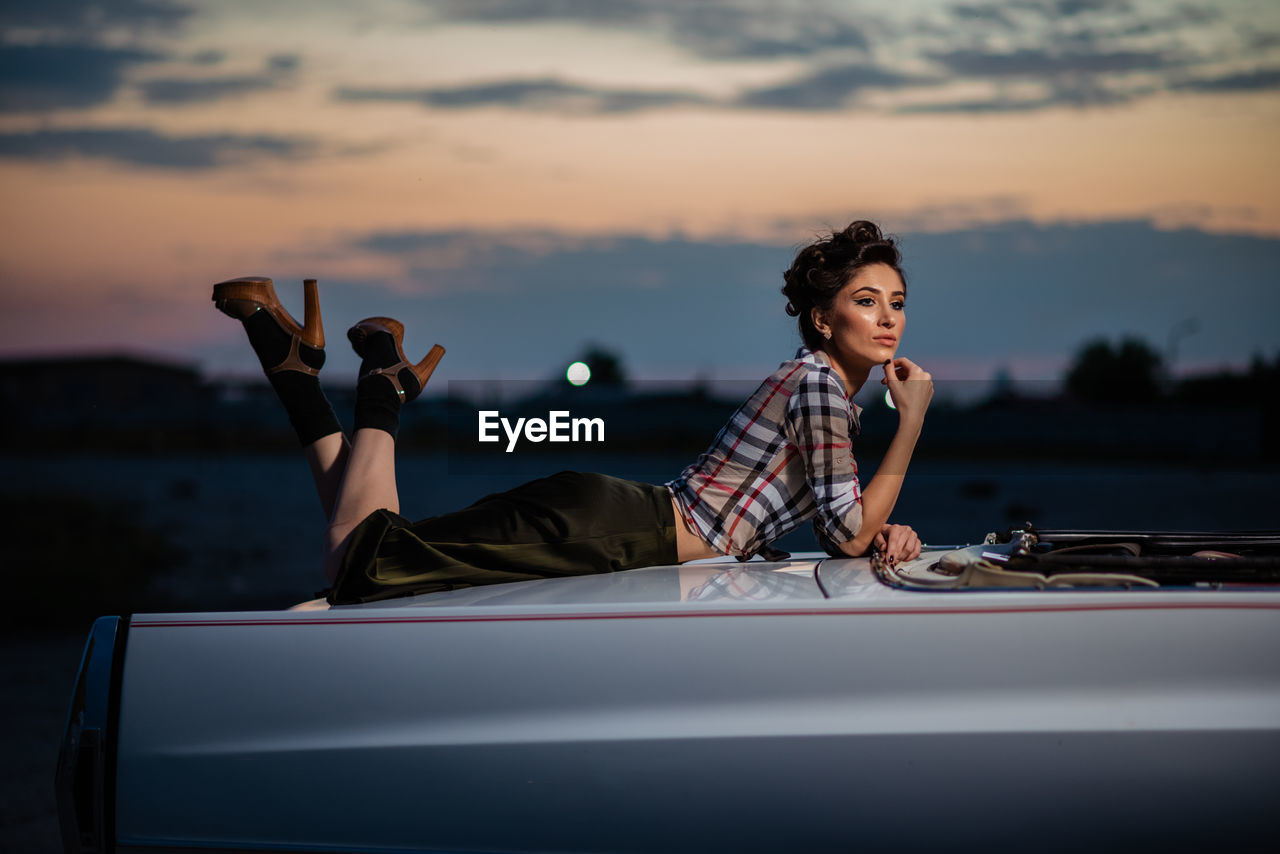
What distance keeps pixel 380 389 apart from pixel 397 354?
0.53 ft

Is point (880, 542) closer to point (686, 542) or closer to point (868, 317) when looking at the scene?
point (686, 542)

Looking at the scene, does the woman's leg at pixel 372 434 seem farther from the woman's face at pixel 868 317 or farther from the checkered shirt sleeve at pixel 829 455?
the woman's face at pixel 868 317

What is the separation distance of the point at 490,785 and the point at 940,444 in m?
25.0

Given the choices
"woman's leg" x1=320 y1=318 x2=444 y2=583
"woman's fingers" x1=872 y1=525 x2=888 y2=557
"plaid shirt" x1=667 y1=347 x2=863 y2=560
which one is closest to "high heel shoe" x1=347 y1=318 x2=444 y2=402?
"woman's leg" x1=320 y1=318 x2=444 y2=583

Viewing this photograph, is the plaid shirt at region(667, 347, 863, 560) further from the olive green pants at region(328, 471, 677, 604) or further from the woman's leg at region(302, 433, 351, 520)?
the woman's leg at region(302, 433, 351, 520)

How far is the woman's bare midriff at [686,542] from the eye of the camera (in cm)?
291

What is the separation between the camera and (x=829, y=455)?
279 centimetres

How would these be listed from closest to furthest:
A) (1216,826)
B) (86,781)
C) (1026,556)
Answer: (1216,826) → (86,781) → (1026,556)

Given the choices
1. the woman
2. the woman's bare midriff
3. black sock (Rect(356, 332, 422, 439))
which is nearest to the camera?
the woman

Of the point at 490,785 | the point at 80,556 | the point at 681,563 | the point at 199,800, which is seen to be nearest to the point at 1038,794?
the point at 490,785

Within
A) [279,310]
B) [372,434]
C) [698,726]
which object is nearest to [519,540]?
[372,434]

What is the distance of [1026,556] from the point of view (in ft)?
7.59

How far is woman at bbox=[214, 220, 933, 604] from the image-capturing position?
2635 millimetres

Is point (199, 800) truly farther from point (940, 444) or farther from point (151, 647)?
point (940, 444)
